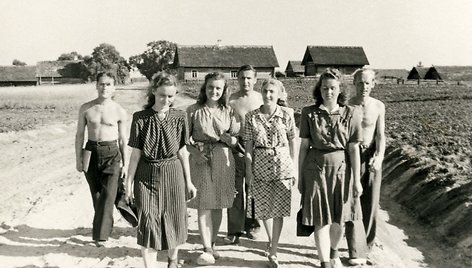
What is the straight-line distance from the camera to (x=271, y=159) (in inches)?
194

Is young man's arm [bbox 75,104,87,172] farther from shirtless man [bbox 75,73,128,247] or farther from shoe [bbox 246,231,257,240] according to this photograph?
shoe [bbox 246,231,257,240]

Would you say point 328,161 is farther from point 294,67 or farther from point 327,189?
point 294,67

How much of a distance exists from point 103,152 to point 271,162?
2053 mm

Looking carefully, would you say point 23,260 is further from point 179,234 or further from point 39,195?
point 39,195

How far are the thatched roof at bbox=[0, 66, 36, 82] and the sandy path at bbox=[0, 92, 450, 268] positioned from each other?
204ft

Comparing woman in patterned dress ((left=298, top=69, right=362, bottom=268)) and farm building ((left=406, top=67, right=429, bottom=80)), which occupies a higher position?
farm building ((left=406, top=67, right=429, bottom=80))

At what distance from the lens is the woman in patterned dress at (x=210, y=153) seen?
16.6ft

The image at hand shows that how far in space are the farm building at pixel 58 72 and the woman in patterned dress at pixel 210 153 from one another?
69.7 m

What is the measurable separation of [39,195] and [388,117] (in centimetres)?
1163

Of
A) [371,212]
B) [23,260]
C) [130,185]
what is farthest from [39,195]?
[371,212]

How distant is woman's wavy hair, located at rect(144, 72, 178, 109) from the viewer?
172 inches

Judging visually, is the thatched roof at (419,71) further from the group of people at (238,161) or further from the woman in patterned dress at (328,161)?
the woman in patterned dress at (328,161)

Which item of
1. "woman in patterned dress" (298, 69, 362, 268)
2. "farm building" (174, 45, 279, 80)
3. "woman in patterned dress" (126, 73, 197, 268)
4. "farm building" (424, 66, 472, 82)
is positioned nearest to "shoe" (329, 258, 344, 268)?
"woman in patterned dress" (298, 69, 362, 268)

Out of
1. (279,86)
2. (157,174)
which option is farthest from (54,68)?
(157,174)
